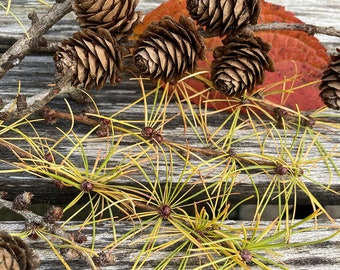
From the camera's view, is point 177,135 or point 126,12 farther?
point 177,135

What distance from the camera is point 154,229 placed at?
61 cm

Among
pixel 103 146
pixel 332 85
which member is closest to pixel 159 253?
pixel 103 146

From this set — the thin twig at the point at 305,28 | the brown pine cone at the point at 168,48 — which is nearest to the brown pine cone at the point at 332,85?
the thin twig at the point at 305,28

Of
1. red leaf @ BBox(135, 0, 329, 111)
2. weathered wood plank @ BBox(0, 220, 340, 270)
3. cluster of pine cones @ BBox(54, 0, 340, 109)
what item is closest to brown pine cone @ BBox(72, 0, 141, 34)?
cluster of pine cones @ BBox(54, 0, 340, 109)

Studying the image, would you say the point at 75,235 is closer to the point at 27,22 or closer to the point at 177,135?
the point at 177,135

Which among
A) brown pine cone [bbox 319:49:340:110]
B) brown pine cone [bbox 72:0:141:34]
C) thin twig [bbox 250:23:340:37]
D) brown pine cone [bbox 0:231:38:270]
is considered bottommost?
brown pine cone [bbox 0:231:38:270]

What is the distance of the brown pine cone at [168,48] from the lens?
56 cm

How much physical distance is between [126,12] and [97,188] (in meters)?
0.20

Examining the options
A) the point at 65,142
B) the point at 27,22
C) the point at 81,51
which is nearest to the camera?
the point at 81,51

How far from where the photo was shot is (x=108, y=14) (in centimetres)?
55

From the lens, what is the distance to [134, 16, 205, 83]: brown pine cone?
1.82 feet

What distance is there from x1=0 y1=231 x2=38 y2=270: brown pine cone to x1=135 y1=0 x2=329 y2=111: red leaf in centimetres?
29

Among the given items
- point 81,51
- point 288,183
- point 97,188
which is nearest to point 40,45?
point 81,51

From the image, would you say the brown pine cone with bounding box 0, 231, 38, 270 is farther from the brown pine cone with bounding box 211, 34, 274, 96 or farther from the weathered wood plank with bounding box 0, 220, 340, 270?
the brown pine cone with bounding box 211, 34, 274, 96
